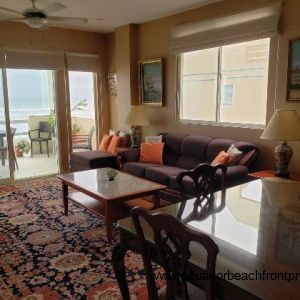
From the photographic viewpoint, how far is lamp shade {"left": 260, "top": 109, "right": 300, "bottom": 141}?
3084 mm

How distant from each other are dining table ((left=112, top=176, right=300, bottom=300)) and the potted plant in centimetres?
493

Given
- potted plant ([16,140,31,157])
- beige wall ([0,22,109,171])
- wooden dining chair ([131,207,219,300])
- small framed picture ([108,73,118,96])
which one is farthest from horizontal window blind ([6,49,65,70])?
wooden dining chair ([131,207,219,300])

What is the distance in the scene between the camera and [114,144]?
18.2ft

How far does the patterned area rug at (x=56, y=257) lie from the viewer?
228 cm

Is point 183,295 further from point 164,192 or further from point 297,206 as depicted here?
point 164,192

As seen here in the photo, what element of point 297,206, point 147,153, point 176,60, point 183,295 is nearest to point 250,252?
point 183,295

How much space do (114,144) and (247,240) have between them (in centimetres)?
437

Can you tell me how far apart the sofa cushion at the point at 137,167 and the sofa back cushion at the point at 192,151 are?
0.40 meters

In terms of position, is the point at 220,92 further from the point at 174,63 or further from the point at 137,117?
the point at 137,117

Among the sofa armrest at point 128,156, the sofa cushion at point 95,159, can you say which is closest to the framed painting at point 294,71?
the sofa armrest at point 128,156

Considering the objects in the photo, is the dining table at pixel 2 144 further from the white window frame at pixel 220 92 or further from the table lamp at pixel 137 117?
the white window frame at pixel 220 92

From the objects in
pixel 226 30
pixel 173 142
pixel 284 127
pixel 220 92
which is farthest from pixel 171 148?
pixel 284 127

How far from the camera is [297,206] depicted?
1768mm

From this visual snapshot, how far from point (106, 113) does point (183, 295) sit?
5694mm
